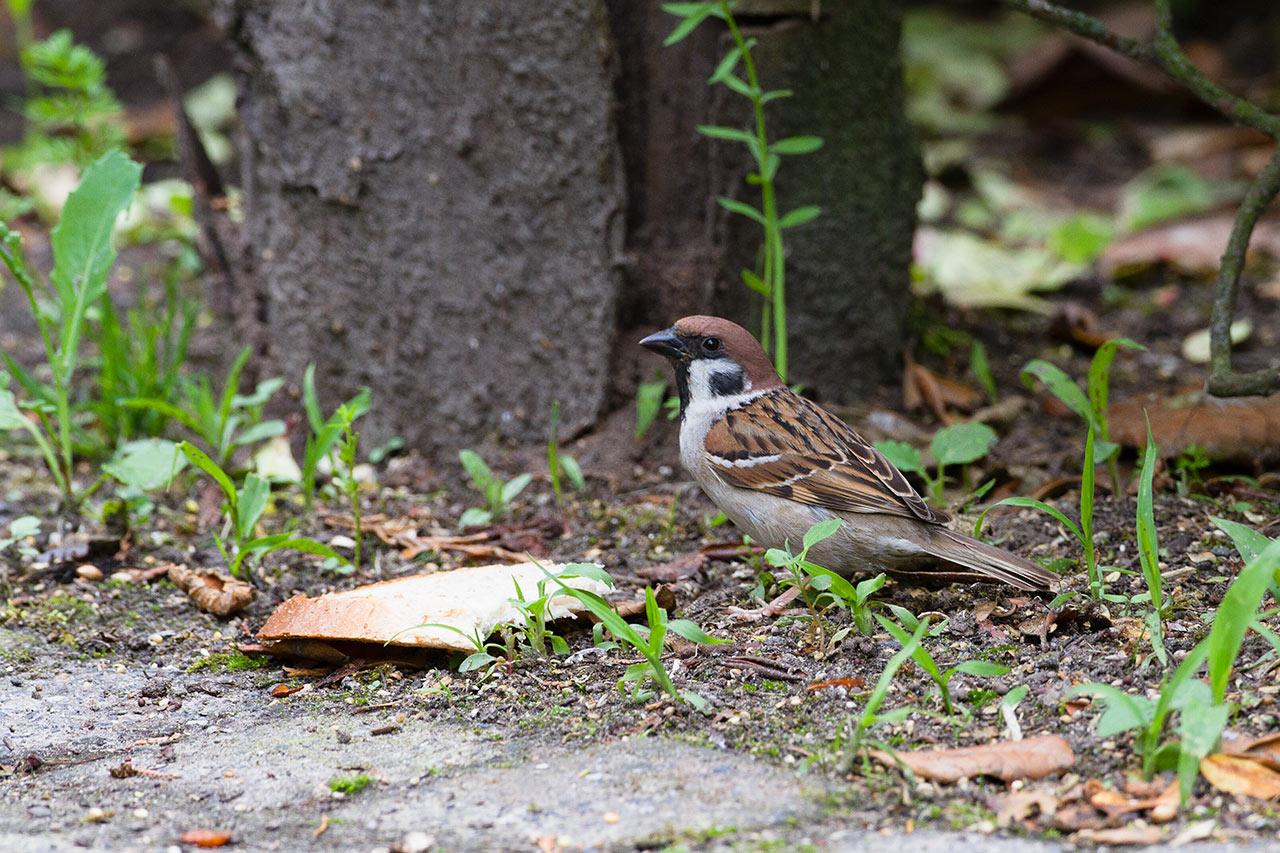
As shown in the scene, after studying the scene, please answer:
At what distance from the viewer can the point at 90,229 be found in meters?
4.69

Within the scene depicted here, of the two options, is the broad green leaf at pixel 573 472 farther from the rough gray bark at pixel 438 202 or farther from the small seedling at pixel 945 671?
the small seedling at pixel 945 671

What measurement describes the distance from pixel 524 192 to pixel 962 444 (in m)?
1.76

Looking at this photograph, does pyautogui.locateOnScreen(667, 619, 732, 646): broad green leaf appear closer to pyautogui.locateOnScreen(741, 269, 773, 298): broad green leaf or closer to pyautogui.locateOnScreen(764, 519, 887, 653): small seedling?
pyautogui.locateOnScreen(764, 519, 887, 653): small seedling

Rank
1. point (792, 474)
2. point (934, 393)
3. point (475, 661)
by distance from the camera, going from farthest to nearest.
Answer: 1. point (934, 393)
2. point (792, 474)
3. point (475, 661)

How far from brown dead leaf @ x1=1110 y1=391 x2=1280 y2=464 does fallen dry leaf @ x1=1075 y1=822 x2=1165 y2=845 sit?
217 cm

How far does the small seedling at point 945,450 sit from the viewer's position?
15.0 ft

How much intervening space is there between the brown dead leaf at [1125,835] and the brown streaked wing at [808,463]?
1516 mm

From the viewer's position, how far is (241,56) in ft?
17.1

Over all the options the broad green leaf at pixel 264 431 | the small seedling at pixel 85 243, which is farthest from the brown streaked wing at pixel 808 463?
the small seedling at pixel 85 243

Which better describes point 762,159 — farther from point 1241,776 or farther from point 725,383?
point 1241,776

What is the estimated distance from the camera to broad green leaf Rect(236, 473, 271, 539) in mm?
4285

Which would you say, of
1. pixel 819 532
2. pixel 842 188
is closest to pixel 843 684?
pixel 819 532

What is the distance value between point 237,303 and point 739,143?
2156 millimetres

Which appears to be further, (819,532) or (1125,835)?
(819,532)
